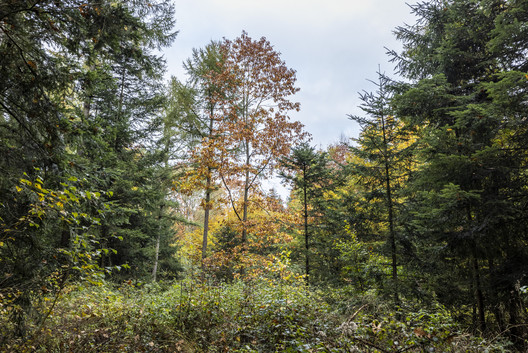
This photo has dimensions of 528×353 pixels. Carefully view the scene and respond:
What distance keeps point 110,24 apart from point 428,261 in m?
9.24

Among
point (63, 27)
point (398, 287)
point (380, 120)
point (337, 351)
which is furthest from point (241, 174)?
point (337, 351)

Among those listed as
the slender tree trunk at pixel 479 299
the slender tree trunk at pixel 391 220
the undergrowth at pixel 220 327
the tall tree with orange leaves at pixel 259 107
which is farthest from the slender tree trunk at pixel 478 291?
the tall tree with orange leaves at pixel 259 107

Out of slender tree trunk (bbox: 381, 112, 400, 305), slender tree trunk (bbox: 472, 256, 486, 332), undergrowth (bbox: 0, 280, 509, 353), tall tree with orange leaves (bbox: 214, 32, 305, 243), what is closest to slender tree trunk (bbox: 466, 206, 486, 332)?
slender tree trunk (bbox: 472, 256, 486, 332)

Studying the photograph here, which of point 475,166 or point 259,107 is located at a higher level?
point 259,107

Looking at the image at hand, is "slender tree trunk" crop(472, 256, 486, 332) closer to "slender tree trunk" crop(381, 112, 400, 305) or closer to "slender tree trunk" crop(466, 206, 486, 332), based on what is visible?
"slender tree trunk" crop(466, 206, 486, 332)

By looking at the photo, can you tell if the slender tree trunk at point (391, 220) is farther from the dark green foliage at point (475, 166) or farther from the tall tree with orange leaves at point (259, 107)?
the tall tree with orange leaves at point (259, 107)

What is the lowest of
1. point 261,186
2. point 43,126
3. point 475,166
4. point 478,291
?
point 478,291

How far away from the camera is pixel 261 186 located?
11281mm

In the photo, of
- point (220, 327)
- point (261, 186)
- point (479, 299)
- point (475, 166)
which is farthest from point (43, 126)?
point (479, 299)

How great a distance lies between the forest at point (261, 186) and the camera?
377cm

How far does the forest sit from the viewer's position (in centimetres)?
377

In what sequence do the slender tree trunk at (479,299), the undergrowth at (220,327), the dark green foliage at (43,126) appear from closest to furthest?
the undergrowth at (220,327), the dark green foliage at (43,126), the slender tree trunk at (479,299)

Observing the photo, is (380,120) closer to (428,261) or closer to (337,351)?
(428,261)

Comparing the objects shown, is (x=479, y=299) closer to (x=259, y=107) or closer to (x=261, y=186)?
(x=261, y=186)
